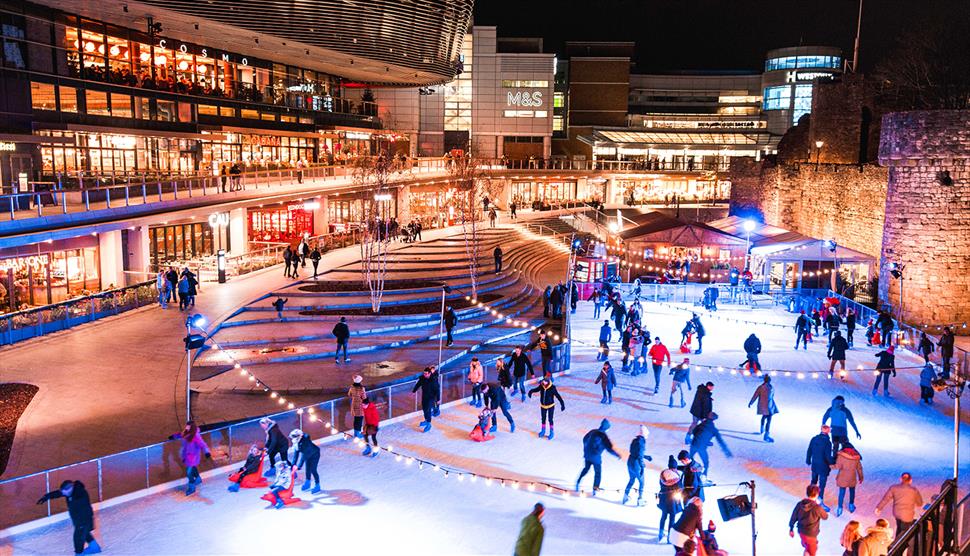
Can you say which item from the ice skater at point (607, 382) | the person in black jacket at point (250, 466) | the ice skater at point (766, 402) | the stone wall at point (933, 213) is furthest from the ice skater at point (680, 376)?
the stone wall at point (933, 213)

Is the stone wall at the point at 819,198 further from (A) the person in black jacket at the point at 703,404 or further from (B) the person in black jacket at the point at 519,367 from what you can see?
(A) the person in black jacket at the point at 703,404

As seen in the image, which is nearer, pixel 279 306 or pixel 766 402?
pixel 766 402

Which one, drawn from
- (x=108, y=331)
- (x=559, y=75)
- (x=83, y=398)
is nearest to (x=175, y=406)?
(x=83, y=398)

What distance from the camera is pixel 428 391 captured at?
1234 centimetres

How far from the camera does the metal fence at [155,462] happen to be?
8523 millimetres

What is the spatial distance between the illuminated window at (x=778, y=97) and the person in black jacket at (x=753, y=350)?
62422 millimetres

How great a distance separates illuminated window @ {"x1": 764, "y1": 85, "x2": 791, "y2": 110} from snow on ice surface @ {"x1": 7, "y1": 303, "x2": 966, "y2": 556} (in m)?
62.8

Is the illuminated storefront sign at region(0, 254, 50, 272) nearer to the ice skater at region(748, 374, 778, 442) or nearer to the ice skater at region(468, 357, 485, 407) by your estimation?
the ice skater at region(468, 357, 485, 407)

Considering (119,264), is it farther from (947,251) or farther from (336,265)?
(947,251)

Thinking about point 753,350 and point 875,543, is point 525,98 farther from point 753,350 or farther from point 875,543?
point 875,543

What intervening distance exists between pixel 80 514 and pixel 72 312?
11956mm

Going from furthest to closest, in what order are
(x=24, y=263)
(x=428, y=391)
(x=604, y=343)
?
(x=24, y=263), (x=604, y=343), (x=428, y=391)

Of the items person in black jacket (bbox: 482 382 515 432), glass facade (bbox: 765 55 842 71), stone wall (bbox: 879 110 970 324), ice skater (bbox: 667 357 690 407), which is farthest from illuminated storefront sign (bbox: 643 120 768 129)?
person in black jacket (bbox: 482 382 515 432)

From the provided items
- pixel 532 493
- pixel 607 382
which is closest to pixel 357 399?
pixel 532 493
